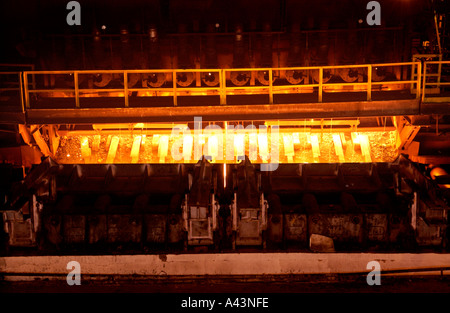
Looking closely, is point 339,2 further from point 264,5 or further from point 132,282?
point 132,282

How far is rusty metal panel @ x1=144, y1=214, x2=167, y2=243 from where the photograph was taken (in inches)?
341

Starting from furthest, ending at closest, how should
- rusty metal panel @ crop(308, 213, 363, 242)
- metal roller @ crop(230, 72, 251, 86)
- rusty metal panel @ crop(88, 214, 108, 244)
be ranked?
metal roller @ crop(230, 72, 251, 86), rusty metal panel @ crop(88, 214, 108, 244), rusty metal panel @ crop(308, 213, 363, 242)

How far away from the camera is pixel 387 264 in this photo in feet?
26.1

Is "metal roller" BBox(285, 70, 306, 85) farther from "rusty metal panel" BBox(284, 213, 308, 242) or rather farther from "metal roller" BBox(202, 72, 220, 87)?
"rusty metal panel" BBox(284, 213, 308, 242)

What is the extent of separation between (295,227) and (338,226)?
0.84 m

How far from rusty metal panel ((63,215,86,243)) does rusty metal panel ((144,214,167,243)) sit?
1261 mm

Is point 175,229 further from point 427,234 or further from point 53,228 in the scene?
point 427,234

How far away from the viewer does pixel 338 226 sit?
8594mm

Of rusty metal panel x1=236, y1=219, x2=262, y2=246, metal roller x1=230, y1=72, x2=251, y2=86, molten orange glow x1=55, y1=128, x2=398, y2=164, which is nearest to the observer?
rusty metal panel x1=236, y1=219, x2=262, y2=246

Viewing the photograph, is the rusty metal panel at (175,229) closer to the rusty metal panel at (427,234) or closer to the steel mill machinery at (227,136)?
the steel mill machinery at (227,136)

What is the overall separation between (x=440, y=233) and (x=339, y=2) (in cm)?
717

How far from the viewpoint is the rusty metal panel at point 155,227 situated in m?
8.66

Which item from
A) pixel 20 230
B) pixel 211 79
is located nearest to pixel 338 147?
pixel 211 79

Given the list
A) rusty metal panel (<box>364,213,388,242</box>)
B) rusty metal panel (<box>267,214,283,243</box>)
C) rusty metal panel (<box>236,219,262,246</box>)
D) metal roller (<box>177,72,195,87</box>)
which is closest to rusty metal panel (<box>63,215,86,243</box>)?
rusty metal panel (<box>236,219,262,246</box>)
